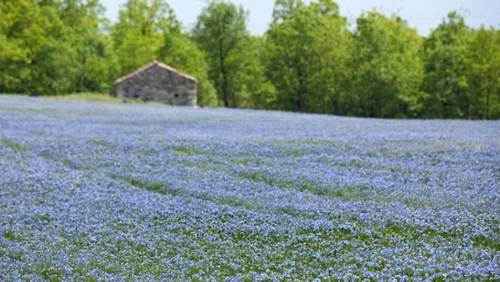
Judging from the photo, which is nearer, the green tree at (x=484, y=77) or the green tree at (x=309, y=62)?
the green tree at (x=484, y=77)

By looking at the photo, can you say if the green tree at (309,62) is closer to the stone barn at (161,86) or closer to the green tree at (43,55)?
the green tree at (43,55)

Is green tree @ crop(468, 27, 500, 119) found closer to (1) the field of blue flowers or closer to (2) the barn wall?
(2) the barn wall

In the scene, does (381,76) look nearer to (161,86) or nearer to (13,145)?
(161,86)

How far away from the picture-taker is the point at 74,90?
69.6 m

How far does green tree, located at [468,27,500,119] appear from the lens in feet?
208

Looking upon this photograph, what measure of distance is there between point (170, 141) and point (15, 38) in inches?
2062

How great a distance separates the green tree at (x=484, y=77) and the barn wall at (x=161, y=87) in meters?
30.7

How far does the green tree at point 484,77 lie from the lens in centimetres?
6334

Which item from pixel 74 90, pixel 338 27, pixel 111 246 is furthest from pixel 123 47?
pixel 111 246

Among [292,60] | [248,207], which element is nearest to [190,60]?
[292,60]

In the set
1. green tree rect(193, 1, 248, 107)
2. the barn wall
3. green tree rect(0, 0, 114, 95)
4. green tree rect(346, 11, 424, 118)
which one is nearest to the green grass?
the barn wall

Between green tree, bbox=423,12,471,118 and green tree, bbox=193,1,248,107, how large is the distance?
2080cm

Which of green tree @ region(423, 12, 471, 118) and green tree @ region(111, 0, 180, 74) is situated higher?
green tree @ region(111, 0, 180, 74)

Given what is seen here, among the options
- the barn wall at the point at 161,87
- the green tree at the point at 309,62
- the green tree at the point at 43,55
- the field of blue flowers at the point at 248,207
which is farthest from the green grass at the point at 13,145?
the green tree at the point at 309,62
